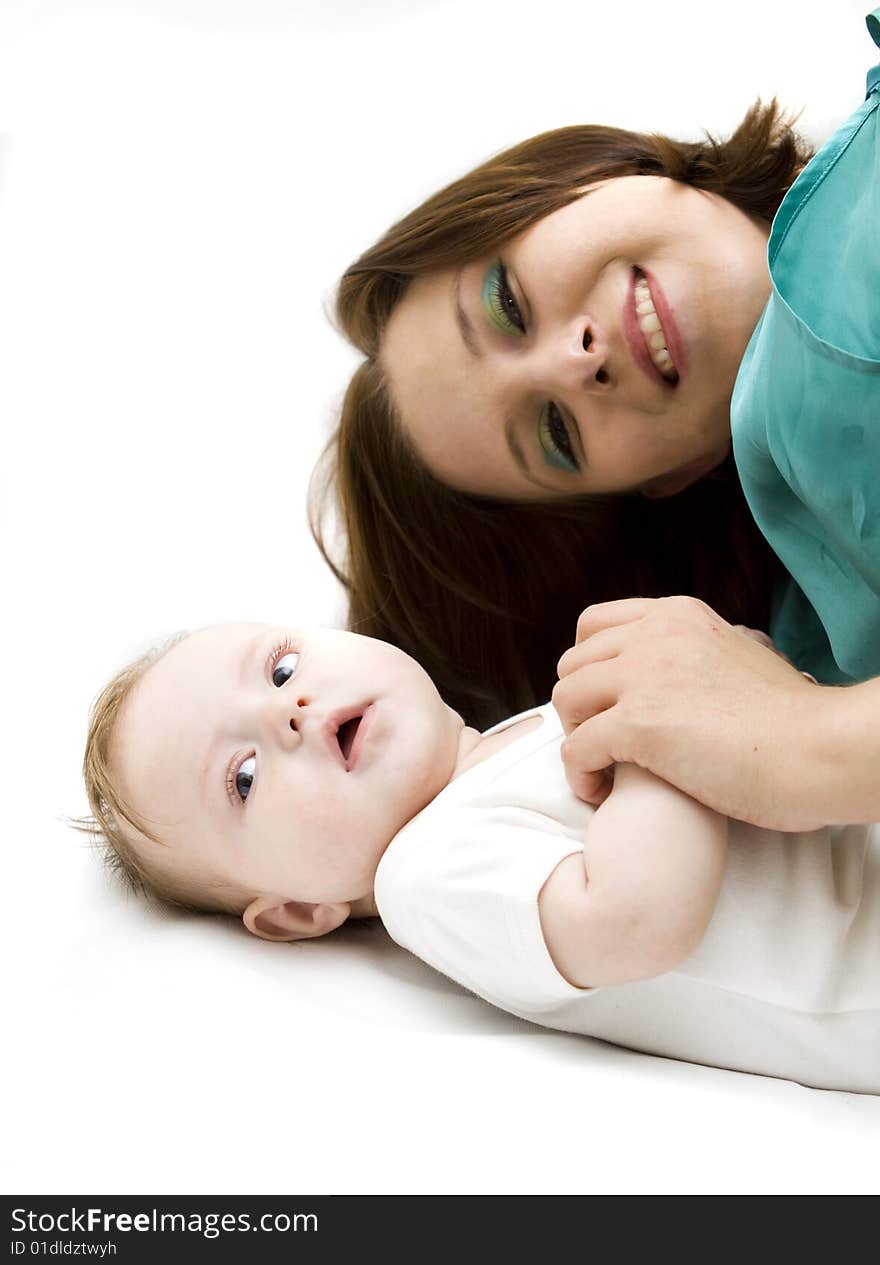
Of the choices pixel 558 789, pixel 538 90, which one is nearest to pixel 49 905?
pixel 558 789

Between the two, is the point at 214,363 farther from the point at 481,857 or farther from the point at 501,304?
the point at 481,857

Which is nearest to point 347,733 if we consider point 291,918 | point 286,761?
point 286,761

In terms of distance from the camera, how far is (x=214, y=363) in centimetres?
236

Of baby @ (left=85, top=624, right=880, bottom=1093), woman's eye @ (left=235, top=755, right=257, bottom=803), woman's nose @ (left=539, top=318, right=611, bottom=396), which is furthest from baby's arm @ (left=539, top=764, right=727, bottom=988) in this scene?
woman's nose @ (left=539, top=318, right=611, bottom=396)

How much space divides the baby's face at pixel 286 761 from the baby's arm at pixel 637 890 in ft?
0.79

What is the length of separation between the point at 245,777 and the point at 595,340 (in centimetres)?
60

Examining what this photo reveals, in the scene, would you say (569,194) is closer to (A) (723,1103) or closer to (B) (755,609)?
(B) (755,609)

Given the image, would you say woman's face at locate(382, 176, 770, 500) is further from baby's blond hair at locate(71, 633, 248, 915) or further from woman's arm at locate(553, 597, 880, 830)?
baby's blond hair at locate(71, 633, 248, 915)

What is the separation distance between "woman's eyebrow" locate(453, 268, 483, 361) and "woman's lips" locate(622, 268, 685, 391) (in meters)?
0.18

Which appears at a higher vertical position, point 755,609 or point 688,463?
point 688,463

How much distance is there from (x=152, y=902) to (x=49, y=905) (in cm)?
13

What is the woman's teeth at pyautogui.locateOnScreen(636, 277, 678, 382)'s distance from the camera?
4.65 feet

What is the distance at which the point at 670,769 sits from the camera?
1.10 m

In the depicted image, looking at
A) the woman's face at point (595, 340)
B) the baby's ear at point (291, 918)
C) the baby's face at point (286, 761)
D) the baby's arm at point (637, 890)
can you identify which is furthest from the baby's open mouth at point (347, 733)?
the woman's face at point (595, 340)
